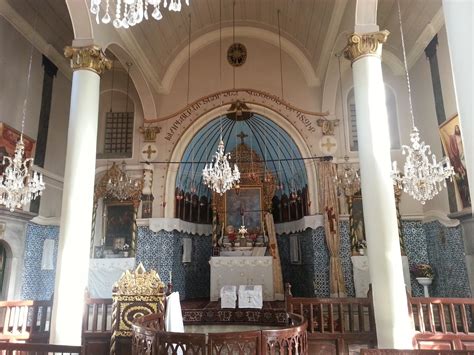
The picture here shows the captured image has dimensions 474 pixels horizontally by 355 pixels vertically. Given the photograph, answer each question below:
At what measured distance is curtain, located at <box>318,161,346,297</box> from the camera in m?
8.98

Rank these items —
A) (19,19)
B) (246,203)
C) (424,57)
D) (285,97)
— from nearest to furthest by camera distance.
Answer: (19,19) → (424,57) → (285,97) → (246,203)

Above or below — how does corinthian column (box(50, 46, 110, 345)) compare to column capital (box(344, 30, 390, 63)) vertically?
below

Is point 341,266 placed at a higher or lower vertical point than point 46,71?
lower

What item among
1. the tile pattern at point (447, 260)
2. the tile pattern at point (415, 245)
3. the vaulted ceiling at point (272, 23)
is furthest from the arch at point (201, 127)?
the tile pattern at point (447, 260)

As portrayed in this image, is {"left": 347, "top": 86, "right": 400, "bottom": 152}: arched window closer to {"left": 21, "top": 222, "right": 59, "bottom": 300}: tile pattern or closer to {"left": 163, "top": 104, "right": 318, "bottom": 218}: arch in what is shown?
{"left": 163, "top": 104, "right": 318, "bottom": 218}: arch

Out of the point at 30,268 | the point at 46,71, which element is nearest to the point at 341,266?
the point at 30,268

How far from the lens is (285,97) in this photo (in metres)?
10.8

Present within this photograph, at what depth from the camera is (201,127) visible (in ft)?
35.7

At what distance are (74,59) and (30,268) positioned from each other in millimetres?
5127

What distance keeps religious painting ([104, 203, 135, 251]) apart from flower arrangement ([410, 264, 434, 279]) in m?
7.49

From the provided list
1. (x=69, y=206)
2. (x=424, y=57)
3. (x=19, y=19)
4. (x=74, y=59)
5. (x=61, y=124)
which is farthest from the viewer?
(x=61, y=124)

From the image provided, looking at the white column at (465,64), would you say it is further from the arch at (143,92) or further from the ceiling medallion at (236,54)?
the ceiling medallion at (236,54)

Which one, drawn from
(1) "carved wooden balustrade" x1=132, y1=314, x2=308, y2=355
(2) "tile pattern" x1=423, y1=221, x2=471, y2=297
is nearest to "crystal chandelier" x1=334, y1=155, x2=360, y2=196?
(2) "tile pattern" x1=423, y1=221, x2=471, y2=297

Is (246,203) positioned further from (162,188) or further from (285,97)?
(285,97)
